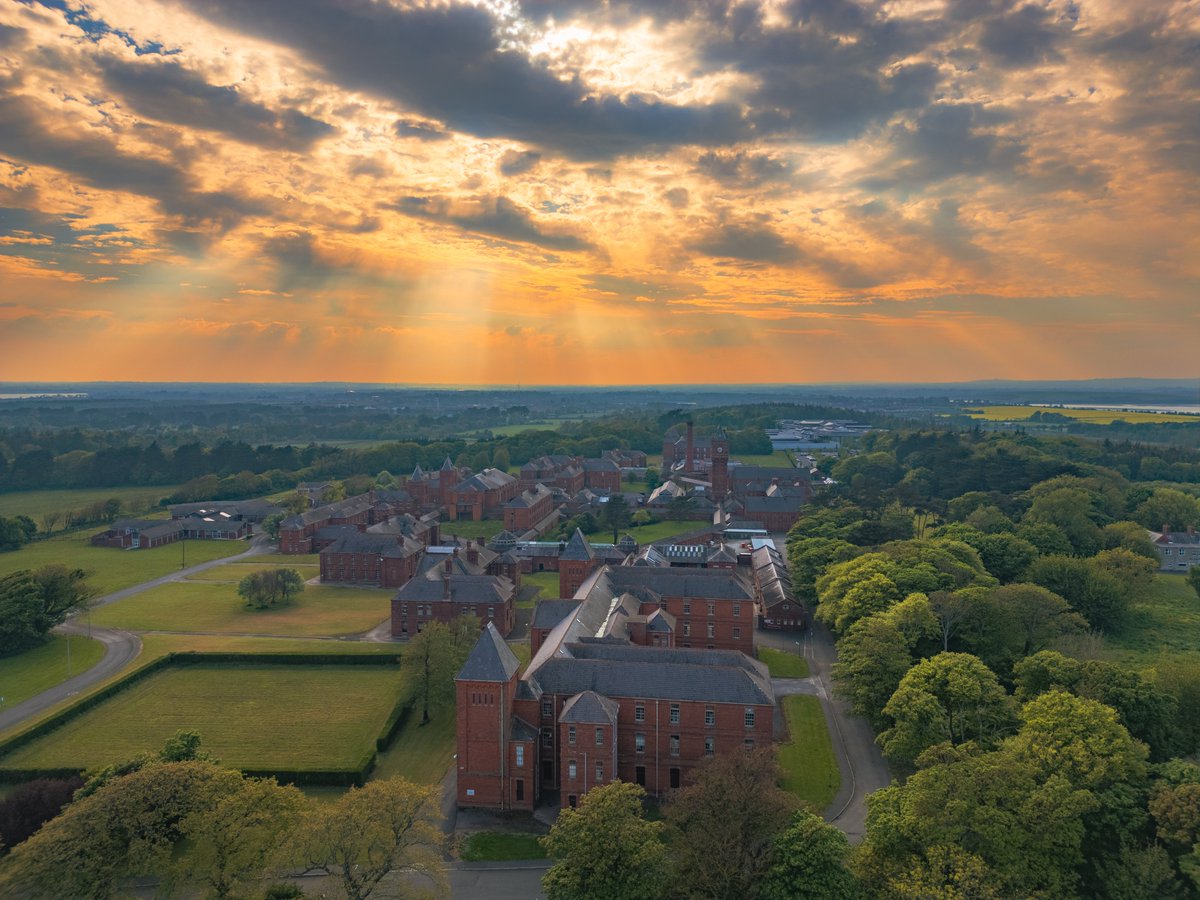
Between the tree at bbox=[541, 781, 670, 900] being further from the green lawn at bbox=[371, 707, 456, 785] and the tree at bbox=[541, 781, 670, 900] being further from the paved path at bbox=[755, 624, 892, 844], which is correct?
the green lawn at bbox=[371, 707, 456, 785]

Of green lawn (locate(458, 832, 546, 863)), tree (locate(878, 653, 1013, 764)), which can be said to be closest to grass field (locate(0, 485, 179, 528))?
green lawn (locate(458, 832, 546, 863))

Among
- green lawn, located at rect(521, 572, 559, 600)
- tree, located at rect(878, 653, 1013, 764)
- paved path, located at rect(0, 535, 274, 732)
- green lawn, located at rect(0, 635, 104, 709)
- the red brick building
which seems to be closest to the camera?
tree, located at rect(878, 653, 1013, 764)

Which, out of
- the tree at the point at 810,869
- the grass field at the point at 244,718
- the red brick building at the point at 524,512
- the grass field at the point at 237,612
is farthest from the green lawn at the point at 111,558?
the tree at the point at 810,869

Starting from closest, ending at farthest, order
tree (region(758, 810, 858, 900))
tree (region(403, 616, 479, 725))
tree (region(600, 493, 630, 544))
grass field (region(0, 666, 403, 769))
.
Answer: tree (region(758, 810, 858, 900)), grass field (region(0, 666, 403, 769)), tree (region(403, 616, 479, 725)), tree (region(600, 493, 630, 544))

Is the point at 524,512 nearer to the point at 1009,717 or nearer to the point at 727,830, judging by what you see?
the point at 1009,717

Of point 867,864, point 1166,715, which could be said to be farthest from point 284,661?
point 1166,715

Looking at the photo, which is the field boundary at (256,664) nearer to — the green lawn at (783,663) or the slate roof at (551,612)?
the slate roof at (551,612)

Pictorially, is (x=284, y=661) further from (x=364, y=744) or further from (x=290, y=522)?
(x=290, y=522)
